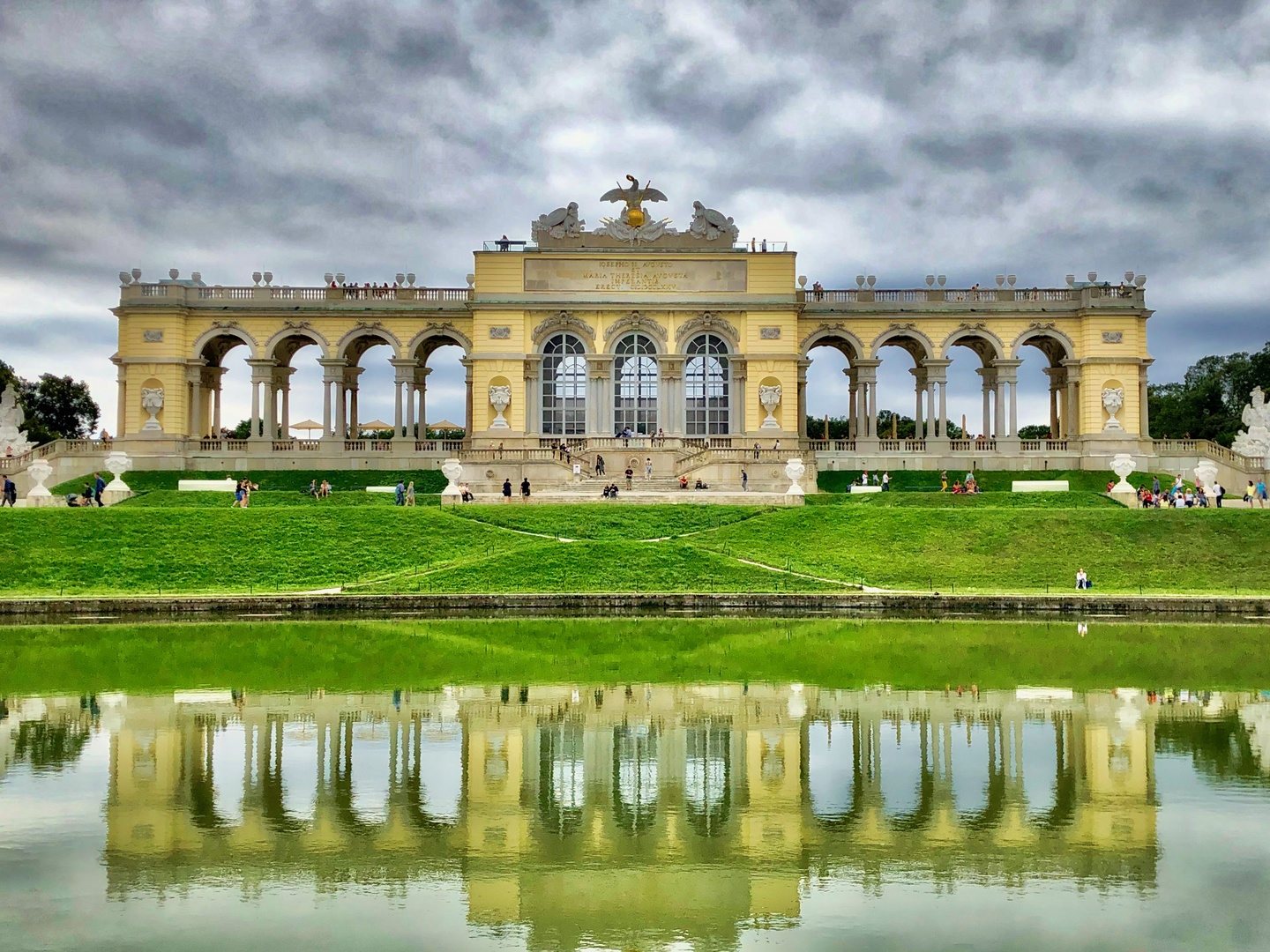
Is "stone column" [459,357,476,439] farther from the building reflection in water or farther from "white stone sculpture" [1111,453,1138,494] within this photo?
the building reflection in water

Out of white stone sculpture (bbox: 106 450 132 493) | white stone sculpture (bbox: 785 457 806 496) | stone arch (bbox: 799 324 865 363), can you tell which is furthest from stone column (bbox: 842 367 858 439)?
white stone sculpture (bbox: 106 450 132 493)

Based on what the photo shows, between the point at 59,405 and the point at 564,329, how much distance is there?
37319 mm

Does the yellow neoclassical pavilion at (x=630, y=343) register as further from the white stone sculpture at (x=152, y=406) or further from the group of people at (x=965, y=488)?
the group of people at (x=965, y=488)

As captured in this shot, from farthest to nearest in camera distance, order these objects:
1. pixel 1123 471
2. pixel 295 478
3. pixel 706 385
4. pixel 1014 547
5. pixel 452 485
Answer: pixel 706 385, pixel 295 478, pixel 1123 471, pixel 452 485, pixel 1014 547

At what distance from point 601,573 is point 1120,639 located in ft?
42.7

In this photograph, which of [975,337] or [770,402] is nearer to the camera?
Answer: [770,402]

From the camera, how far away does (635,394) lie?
55719 millimetres

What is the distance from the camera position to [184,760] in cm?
1155

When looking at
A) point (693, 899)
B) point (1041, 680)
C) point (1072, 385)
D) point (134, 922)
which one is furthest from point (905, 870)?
point (1072, 385)

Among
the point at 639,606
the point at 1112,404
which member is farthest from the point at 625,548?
the point at 1112,404

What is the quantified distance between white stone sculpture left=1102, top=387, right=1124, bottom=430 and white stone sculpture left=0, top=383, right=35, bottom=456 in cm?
4756

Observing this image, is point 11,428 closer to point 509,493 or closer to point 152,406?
point 152,406

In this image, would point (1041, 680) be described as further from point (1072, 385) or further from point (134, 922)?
point (1072, 385)

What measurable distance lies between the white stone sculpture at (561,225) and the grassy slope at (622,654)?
109 feet
